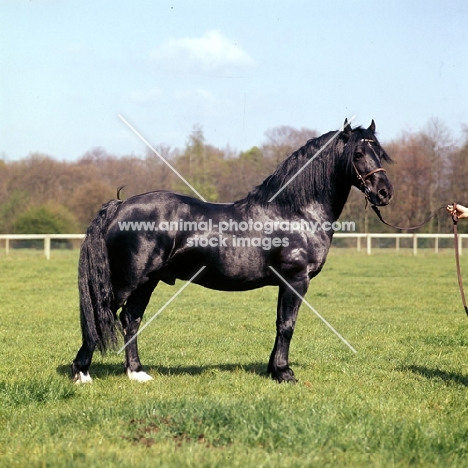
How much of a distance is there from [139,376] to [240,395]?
130 centimetres

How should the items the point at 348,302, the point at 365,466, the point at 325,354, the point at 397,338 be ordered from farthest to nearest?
the point at 348,302, the point at 397,338, the point at 325,354, the point at 365,466

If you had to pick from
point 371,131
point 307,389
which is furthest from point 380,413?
point 371,131

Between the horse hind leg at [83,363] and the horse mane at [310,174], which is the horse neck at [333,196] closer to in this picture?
the horse mane at [310,174]

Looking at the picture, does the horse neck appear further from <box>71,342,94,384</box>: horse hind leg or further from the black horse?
<box>71,342,94,384</box>: horse hind leg

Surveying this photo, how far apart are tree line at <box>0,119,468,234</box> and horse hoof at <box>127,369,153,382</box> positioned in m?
31.1

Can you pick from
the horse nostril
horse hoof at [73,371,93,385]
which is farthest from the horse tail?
the horse nostril

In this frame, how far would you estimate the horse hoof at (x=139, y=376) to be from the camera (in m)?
6.22

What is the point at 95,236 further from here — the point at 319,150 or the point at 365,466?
the point at 365,466

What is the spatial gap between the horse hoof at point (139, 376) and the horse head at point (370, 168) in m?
2.80

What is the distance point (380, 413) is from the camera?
4746 millimetres

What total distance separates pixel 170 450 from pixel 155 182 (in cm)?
3673

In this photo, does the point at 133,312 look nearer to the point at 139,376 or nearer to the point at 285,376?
the point at 139,376

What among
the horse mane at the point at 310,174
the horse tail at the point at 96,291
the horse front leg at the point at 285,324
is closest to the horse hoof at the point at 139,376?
the horse tail at the point at 96,291

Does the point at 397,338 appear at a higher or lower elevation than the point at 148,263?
lower
